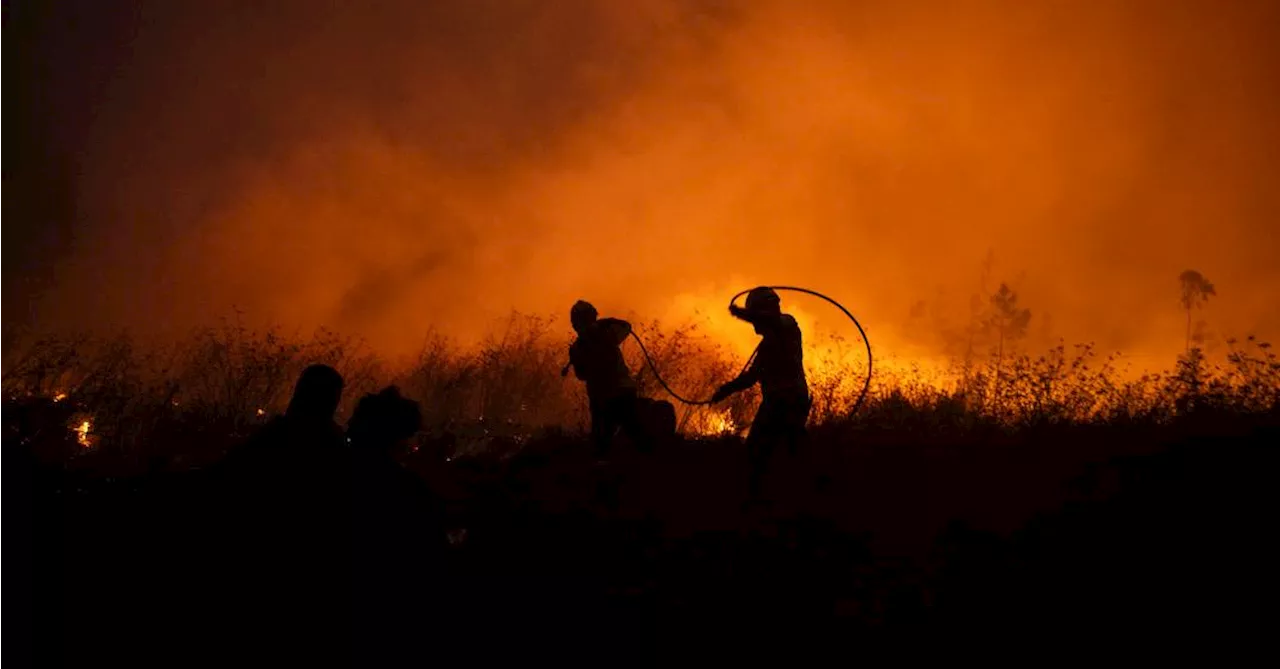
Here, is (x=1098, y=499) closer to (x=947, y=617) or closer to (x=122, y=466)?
(x=947, y=617)

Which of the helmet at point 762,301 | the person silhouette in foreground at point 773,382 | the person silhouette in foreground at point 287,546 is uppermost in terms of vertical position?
the helmet at point 762,301

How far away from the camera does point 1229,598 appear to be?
5.06m

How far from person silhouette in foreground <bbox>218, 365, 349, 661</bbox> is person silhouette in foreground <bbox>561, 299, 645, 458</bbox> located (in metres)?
6.47

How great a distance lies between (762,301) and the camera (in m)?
7.97

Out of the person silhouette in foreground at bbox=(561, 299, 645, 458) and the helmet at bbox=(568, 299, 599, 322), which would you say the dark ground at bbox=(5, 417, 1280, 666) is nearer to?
the person silhouette in foreground at bbox=(561, 299, 645, 458)

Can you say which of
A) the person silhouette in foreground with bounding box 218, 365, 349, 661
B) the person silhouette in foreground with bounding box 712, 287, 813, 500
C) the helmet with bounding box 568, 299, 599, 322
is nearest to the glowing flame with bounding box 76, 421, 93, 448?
the helmet with bounding box 568, 299, 599, 322

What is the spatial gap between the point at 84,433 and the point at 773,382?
18.5 m

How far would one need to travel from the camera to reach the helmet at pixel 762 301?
793 centimetres

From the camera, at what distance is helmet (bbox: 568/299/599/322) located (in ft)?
32.6

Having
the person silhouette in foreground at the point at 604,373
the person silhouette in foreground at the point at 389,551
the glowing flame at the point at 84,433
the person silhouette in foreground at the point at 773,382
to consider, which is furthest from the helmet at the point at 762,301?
the glowing flame at the point at 84,433

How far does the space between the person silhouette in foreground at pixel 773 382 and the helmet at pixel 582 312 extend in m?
2.71

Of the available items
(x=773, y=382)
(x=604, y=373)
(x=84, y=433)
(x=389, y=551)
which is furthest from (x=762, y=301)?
(x=84, y=433)

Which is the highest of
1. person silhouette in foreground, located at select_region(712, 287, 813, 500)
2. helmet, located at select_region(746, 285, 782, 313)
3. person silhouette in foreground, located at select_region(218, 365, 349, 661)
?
helmet, located at select_region(746, 285, 782, 313)

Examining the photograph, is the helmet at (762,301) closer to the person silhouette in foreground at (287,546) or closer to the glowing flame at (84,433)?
the person silhouette in foreground at (287,546)
